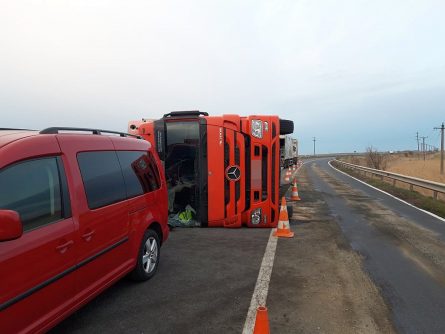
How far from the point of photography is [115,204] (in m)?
4.35

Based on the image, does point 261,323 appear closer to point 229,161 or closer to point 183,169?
point 229,161

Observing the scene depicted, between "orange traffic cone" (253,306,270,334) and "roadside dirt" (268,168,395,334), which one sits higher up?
"orange traffic cone" (253,306,270,334)

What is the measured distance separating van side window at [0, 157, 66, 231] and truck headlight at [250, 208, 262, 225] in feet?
18.0

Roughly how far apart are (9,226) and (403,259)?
574 cm

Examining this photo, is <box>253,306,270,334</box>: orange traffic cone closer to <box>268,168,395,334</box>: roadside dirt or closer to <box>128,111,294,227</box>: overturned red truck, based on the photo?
<box>268,168,395,334</box>: roadside dirt

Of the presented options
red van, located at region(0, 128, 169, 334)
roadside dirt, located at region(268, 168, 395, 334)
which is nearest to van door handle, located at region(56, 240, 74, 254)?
red van, located at region(0, 128, 169, 334)

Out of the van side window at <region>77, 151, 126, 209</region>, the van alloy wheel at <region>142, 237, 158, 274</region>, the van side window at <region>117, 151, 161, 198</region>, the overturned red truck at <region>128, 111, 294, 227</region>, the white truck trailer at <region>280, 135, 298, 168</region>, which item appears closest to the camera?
the van side window at <region>77, 151, 126, 209</region>

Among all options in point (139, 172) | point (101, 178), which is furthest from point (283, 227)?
point (101, 178)

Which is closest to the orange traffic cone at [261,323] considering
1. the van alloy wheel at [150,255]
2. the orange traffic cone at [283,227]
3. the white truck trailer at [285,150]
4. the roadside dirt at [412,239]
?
the van alloy wheel at [150,255]

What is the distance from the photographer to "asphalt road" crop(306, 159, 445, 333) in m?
4.22

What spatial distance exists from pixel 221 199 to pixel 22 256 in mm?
5704

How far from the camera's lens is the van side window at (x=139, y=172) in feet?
15.7

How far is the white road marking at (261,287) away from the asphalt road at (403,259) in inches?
55.5

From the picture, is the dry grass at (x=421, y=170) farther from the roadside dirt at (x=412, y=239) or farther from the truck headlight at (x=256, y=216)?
the truck headlight at (x=256, y=216)
